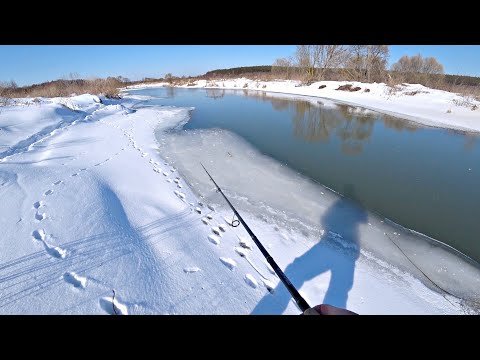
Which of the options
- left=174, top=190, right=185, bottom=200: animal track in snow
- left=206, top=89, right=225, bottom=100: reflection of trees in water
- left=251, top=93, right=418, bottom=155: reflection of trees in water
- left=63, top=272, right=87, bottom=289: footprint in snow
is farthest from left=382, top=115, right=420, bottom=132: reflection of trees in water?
left=206, top=89, right=225, bottom=100: reflection of trees in water

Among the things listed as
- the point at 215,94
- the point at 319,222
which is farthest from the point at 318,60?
the point at 319,222

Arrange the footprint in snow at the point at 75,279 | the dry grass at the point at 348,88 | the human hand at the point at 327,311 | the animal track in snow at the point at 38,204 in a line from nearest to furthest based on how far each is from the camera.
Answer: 1. the human hand at the point at 327,311
2. the footprint in snow at the point at 75,279
3. the animal track in snow at the point at 38,204
4. the dry grass at the point at 348,88

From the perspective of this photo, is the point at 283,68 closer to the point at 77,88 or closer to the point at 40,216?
the point at 77,88

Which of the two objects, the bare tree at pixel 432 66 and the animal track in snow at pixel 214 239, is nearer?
the animal track in snow at pixel 214 239

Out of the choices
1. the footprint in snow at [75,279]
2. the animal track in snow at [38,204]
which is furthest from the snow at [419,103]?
the animal track in snow at [38,204]

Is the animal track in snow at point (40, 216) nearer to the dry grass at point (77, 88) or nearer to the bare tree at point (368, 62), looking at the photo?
the dry grass at point (77, 88)

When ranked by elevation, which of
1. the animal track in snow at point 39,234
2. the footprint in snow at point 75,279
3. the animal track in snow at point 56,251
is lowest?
the footprint in snow at point 75,279

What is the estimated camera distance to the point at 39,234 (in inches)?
103

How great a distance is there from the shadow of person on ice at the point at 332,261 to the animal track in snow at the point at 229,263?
0.51m

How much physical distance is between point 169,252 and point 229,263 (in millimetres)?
707

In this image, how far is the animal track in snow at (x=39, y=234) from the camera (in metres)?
2.56
